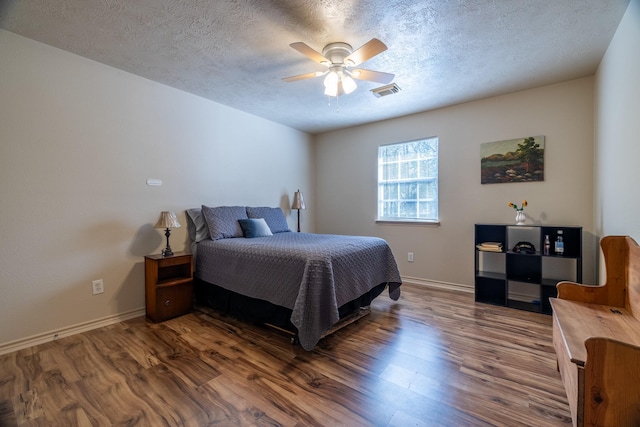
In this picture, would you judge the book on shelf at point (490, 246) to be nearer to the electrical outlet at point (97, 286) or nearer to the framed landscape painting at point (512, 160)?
the framed landscape painting at point (512, 160)

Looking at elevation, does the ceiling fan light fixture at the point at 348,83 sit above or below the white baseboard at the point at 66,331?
above

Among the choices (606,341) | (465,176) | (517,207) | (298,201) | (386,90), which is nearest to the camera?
(606,341)

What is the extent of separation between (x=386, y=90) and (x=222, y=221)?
2.38 meters

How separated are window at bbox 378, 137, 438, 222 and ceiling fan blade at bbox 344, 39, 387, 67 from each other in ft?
7.01

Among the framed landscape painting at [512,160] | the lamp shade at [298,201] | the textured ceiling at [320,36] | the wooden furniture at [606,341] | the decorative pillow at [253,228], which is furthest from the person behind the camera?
the lamp shade at [298,201]

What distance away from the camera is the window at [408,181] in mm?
3848

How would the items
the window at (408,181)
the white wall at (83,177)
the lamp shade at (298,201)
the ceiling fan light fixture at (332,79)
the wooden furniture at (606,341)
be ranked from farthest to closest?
the lamp shade at (298,201), the window at (408,181), the ceiling fan light fixture at (332,79), the white wall at (83,177), the wooden furniture at (606,341)

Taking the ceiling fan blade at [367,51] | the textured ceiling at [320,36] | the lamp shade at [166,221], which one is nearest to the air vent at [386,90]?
the textured ceiling at [320,36]

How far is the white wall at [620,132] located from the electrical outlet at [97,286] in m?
4.08

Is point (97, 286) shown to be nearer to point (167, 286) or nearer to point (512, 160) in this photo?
point (167, 286)

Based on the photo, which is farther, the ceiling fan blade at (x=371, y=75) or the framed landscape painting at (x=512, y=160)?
the framed landscape painting at (x=512, y=160)

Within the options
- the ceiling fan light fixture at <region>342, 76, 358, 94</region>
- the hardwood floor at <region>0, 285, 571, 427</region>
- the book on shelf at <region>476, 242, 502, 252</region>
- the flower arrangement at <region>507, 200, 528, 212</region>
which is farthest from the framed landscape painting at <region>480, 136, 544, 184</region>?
the ceiling fan light fixture at <region>342, 76, 358, 94</region>

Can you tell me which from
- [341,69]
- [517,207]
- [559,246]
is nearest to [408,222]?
[517,207]

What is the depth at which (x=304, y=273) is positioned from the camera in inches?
81.4
